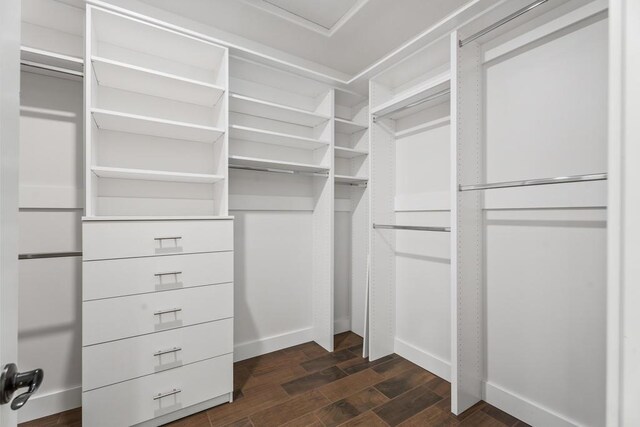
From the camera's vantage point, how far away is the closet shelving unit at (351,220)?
2.79m

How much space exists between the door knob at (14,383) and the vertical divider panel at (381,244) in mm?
2073

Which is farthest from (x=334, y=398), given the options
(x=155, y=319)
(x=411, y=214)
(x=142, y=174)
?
(x=142, y=174)

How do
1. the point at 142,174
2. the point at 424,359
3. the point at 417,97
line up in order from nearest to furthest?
the point at 142,174 < the point at 417,97 < the point at 424,359

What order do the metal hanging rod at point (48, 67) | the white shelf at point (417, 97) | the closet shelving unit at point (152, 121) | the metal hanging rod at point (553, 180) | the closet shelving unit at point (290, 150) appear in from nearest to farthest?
the metal hanging rod at point (553, 180)
the metal hanging rod at point (48, 67)
the closet shelving unit at point (152, 121)
the white shelf at point (417, 97)
the closet shelving unit at point (290, 150)

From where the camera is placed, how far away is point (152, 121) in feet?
5.54

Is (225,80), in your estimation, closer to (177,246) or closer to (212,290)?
(177,246)

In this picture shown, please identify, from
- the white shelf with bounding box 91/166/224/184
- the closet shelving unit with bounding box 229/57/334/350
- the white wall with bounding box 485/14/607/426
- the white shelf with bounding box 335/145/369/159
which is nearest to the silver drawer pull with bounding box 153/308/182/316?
the white shelf with bounding box 91/166/224/184

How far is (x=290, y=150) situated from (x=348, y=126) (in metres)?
0.61

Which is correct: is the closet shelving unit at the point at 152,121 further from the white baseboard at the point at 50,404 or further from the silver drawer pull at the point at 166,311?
the white baseboard at the point at 50,404

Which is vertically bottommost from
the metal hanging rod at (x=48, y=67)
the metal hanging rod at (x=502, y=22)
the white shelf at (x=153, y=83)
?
the metal hanging rod at (x=48, y=67)

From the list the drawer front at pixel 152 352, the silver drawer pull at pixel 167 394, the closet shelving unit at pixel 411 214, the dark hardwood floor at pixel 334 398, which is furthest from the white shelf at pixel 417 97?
the silver drawer pull at pixel 167 394

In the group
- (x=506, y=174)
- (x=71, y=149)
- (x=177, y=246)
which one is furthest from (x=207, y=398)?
(x=506, y=174)

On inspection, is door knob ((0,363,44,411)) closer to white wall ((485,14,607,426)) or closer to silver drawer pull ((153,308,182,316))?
silver drawer pull ((153,308,182,316))

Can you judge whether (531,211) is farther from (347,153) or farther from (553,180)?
(347,153)
